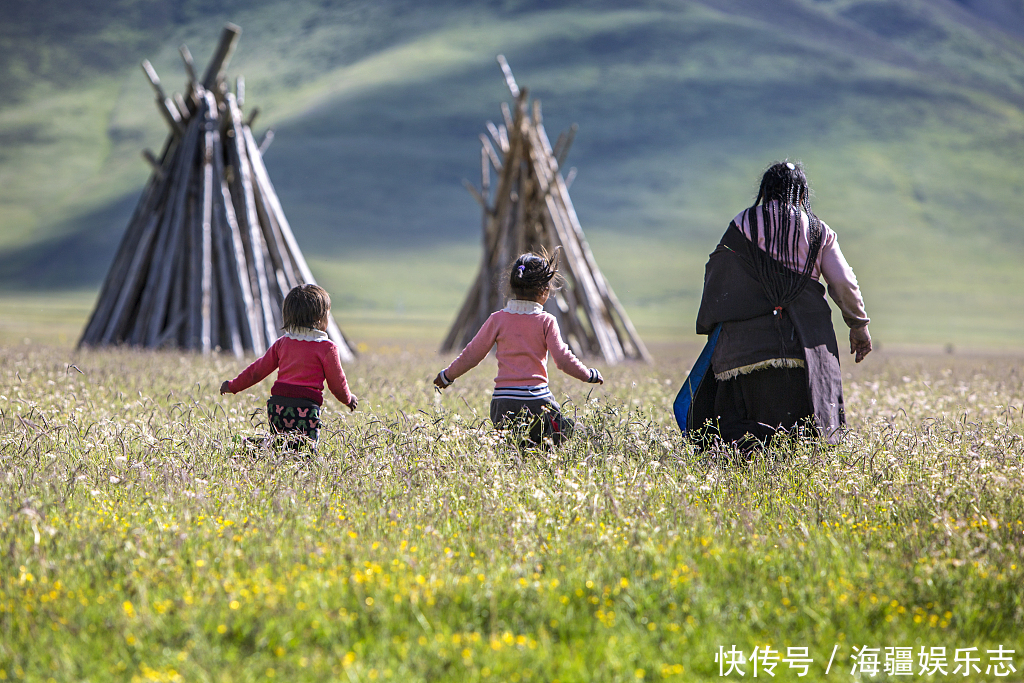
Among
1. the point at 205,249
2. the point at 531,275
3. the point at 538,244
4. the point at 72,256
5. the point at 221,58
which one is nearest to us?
the point at 531,275

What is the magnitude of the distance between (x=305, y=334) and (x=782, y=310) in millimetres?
2309

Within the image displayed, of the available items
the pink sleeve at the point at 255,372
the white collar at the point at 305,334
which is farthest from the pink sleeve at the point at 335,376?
the pink sleeve at the point at 255,372

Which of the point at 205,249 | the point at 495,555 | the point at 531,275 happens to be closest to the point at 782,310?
the point at 531,275

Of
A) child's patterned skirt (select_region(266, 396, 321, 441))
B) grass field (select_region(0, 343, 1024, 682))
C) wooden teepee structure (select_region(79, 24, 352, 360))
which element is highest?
wooden teepee structure (select_region(79, 24, 352, 360))

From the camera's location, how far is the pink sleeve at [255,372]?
4645 mm

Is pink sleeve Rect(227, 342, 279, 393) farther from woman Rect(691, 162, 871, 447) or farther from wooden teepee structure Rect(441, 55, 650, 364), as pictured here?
wooden teepee structure Rect(441, 55, 650, 364)

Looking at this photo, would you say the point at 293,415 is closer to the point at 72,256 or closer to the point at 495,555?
the point at 495,555

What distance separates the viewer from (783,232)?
15.1ft

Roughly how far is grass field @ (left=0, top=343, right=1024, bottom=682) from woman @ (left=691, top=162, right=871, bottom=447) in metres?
0.28

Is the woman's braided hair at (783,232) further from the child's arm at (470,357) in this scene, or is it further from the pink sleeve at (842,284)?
the child's arm at (470,357)

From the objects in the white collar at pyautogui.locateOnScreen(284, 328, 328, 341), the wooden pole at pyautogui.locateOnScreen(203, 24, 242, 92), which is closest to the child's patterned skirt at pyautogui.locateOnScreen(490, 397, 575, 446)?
the white collar at pyautogui.locateOnScreen(284, 328, 328, 341)

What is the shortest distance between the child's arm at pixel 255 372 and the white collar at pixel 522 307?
3.81 ft

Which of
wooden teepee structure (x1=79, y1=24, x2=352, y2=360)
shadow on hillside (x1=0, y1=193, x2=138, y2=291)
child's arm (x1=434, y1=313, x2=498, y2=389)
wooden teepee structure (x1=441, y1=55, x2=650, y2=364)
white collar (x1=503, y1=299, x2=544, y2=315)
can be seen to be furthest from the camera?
shadow on hillside (x1=0, y1=193, x2=138, y2=291)

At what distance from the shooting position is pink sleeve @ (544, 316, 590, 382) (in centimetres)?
464
